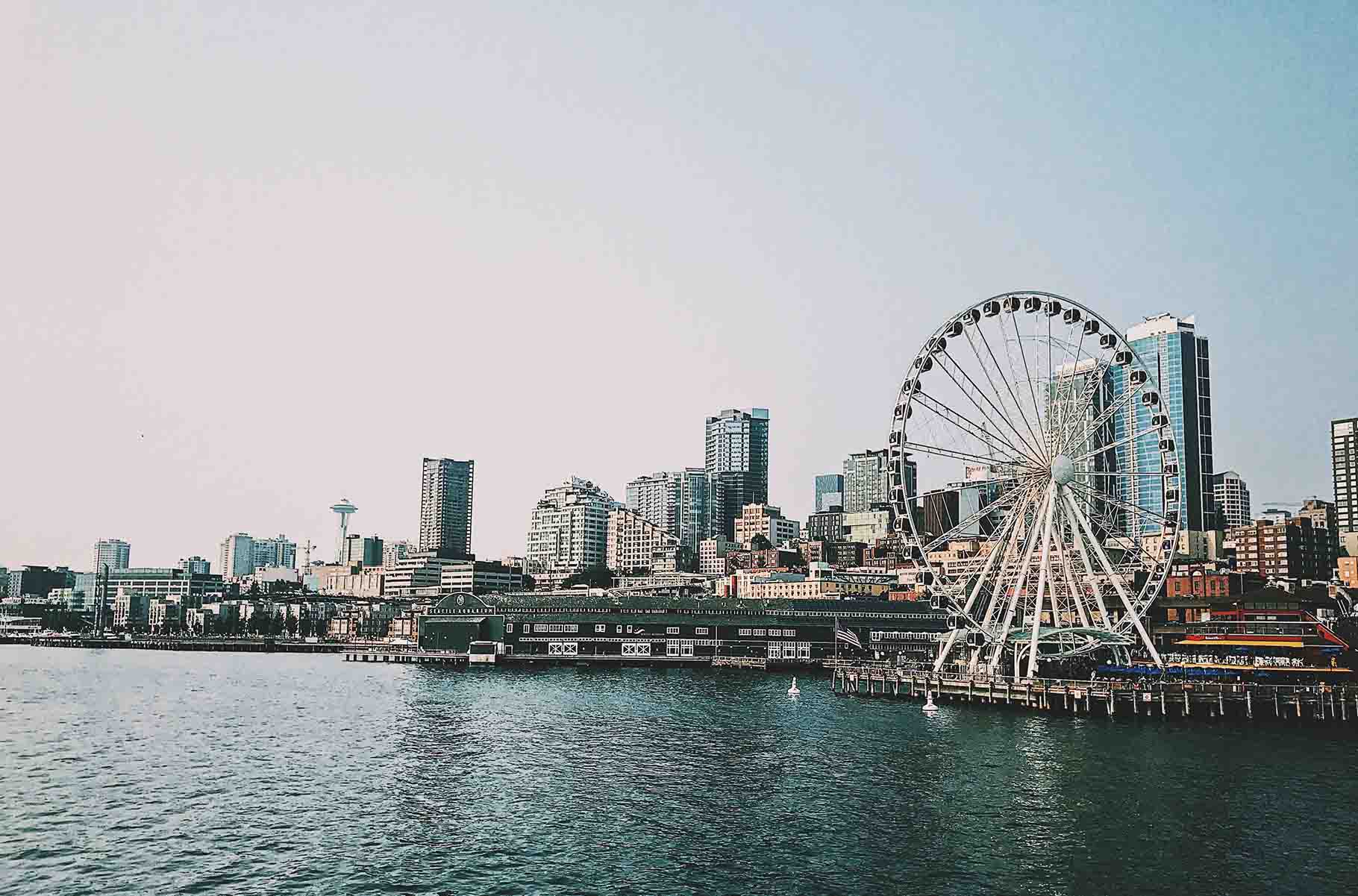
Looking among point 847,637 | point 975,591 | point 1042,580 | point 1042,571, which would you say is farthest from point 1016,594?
point 847,637

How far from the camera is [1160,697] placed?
96.6m

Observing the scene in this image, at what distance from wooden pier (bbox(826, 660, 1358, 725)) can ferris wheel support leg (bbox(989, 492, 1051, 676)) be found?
2.16 metres

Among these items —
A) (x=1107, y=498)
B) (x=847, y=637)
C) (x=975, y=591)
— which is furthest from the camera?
(x=847, y=637)

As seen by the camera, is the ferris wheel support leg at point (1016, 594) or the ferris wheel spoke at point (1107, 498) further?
the ferris wheel support leg at point (1016, 594)

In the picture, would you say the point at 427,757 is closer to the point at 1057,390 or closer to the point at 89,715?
the point at 89,715

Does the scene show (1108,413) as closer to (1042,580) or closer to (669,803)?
(1042,580)

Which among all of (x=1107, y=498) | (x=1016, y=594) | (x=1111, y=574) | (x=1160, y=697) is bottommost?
(x=1160, y=697)

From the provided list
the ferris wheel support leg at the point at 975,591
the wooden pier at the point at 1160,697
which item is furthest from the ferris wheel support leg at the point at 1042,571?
the ferris wheel support leg at the point at 975,591

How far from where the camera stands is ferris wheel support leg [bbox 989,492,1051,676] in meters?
101

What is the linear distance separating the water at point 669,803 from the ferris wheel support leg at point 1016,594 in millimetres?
8616

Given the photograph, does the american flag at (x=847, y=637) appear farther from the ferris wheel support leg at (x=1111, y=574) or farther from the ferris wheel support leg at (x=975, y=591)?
the ferris wheel support leg at (x=1111, y=574)

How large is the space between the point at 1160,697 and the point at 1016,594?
48.0 feet

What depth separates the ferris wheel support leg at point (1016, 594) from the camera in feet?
331

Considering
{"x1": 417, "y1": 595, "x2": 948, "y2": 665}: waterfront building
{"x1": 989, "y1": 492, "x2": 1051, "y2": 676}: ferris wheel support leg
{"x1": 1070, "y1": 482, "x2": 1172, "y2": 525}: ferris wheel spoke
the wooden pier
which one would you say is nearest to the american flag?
{"x1": 417, "y1": 595, "x2": 948, "y2": 665}: waterfront building
